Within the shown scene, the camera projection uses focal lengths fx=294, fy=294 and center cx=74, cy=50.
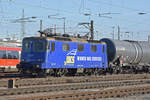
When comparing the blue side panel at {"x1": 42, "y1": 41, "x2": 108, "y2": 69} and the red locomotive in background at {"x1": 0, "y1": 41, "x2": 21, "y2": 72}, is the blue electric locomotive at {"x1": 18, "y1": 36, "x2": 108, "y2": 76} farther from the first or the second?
the red locomotive in background at {"x1": 0, "y1": 41, "x2": 21, "y2": 72}

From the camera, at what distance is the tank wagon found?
29188 mm

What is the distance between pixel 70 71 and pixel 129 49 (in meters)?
7.56

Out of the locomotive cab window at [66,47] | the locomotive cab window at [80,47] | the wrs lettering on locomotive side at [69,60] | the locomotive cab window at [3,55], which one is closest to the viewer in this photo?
the locomotive cab window at [66,47]

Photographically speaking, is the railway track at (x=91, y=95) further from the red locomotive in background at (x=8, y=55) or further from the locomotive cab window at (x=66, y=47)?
the red locomotive in background at (x=8, y=55)

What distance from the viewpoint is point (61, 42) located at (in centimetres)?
2416

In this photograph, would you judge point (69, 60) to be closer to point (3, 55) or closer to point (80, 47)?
point (80, 47)

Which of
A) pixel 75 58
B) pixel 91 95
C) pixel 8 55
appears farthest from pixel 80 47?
pixel 91 95

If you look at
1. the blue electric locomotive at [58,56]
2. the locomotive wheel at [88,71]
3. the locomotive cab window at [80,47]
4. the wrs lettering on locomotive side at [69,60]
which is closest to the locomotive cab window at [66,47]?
the blue electric locomotive at [58,56]

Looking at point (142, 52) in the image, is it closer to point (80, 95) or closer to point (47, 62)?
point (47, 62)

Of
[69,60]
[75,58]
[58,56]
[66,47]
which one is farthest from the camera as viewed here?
[75,58]

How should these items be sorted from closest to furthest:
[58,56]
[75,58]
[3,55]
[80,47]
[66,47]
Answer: [58,56] → [66,47] → [75,58] → [80,47] → [3,55]

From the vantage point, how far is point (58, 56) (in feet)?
78.5

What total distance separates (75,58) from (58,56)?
195 centimetres

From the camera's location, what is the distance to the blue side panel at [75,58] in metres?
23.5
